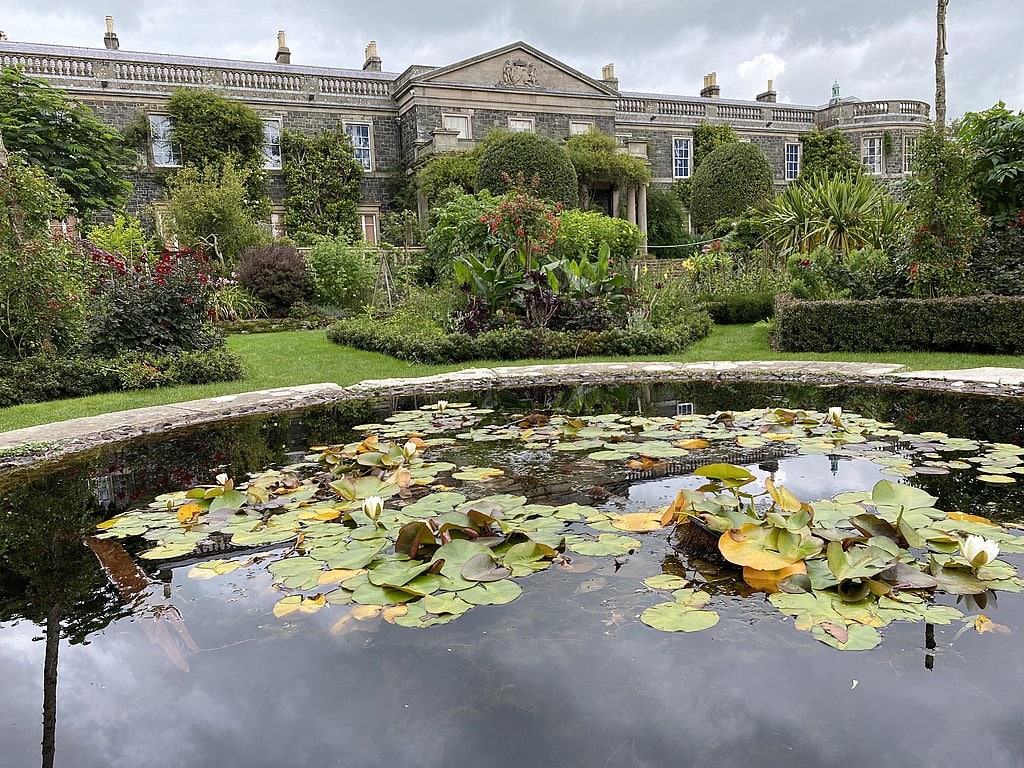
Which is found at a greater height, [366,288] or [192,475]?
[366,288]

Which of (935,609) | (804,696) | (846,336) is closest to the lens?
(804,696)

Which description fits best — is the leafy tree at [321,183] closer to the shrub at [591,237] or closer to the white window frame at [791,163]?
the shrub at [591,237]

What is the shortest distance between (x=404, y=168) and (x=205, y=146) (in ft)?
19.3

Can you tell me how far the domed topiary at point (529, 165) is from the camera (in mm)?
18469

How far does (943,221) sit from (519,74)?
17611mm

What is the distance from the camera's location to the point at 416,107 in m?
22.0

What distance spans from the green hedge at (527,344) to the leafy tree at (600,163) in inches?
531

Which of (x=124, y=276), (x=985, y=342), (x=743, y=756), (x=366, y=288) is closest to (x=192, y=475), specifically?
(x=743, y=756)

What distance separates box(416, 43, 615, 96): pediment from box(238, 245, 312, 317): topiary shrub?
9983 millimetres

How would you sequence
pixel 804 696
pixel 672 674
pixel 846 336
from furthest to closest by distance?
pixel 846 336 → pixel 672 674 → pixel 804 696

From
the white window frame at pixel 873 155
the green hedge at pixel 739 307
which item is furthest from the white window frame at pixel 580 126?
the green hedge at pixel 739 307

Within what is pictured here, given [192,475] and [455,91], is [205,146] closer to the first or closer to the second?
[455,91]

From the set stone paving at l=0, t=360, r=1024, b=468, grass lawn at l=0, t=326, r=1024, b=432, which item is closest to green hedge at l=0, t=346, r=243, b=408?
grass lawn at l=0, t=326, r=1024, b=432

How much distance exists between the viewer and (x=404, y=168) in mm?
22828
